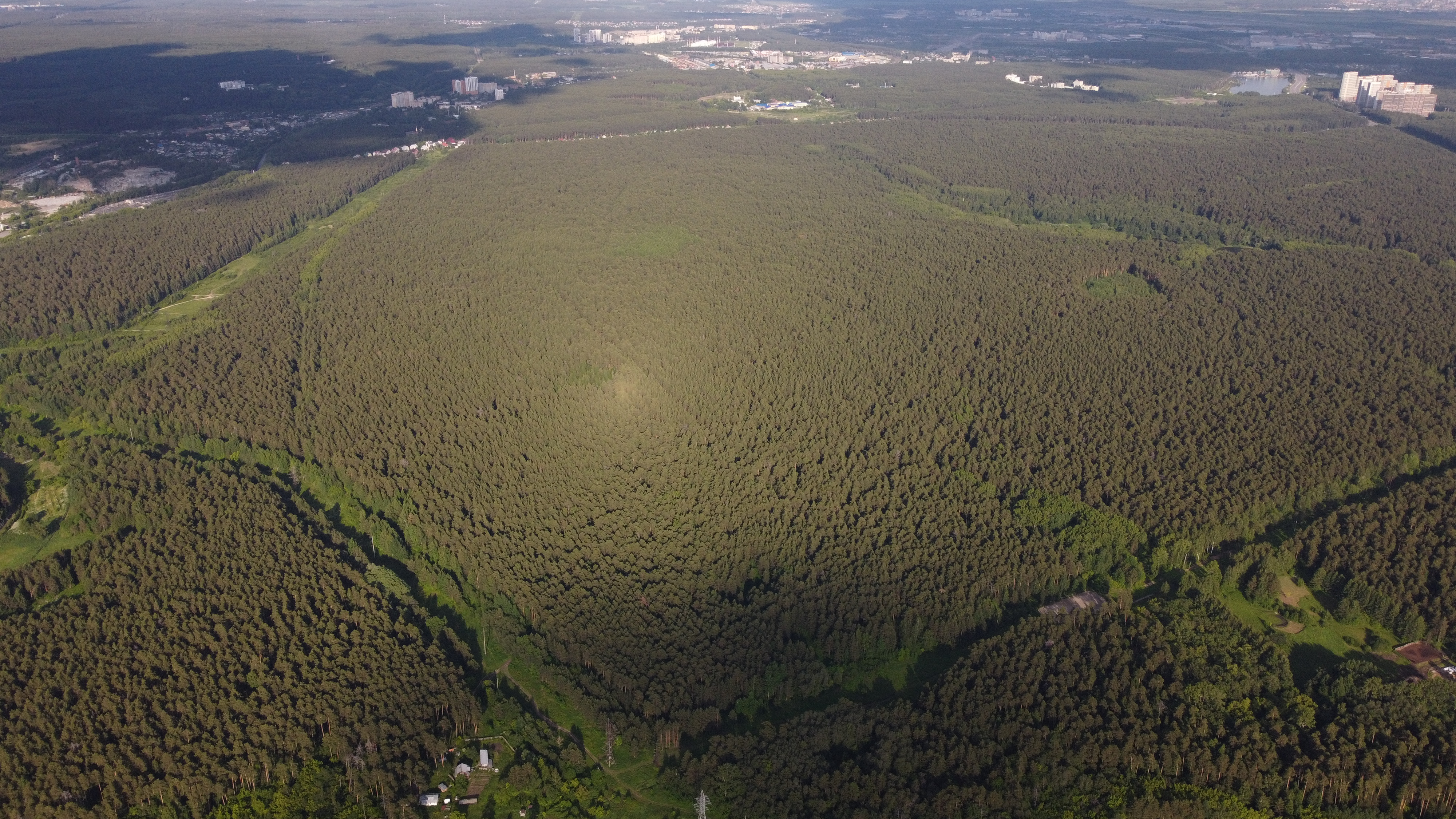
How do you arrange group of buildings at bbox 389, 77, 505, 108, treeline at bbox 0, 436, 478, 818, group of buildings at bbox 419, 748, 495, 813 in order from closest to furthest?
treeline at bbox 0, 436, 478, 818, group of buildings at bbox 419, 748, 495, 813, group of buildings at bbox 389, 77, 505, 108

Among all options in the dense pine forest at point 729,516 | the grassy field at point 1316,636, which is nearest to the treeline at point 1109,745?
the dense pine forest at point 729,516

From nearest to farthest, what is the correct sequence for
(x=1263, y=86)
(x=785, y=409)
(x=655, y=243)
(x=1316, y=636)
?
(x=1316, y=636) < (x=785, y=409) < (x=655, y=243) < (x=1263, y=86)

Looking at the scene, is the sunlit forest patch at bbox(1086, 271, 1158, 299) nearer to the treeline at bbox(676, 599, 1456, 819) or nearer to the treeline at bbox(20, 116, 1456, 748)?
the treeline at bbox(20, 116, 1456, 748)

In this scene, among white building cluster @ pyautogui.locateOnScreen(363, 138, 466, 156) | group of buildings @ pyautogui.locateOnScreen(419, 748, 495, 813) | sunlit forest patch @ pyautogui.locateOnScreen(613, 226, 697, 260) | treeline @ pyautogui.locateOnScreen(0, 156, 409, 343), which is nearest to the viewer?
group of buildings @ pyautogui.locateOnScreen(419, 748, 495, 813)

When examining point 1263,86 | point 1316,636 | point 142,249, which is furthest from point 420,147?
point 1263,86

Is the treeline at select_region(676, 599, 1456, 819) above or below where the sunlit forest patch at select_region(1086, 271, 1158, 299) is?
below

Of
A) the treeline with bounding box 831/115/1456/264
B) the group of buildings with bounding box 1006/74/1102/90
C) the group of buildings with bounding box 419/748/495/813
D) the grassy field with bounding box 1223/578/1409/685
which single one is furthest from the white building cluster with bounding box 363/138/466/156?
the grassy field with bounding box 1223/578/1409/685

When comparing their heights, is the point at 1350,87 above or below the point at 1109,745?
above

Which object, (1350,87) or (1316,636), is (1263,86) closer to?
(1350,87)
